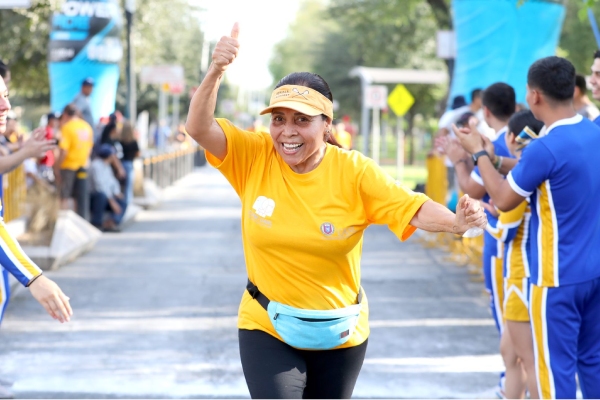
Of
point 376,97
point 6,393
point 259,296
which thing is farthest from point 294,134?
point 376,97

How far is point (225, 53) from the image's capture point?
3773 millimetres

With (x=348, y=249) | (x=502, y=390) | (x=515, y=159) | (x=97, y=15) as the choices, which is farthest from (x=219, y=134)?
(x=97, y=15)

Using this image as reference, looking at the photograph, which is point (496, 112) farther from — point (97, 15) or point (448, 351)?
point (97, 15)

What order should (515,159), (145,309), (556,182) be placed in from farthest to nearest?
(145,309), (515,159), (556,182)

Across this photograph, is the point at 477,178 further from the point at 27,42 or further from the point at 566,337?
the point at 27,42

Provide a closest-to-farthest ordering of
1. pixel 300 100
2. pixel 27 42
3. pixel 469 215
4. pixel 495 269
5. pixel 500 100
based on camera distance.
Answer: pixel 469 215 → pixel 300 100 → pixel 495 269 → pixel 500 100 → pixel 27 42

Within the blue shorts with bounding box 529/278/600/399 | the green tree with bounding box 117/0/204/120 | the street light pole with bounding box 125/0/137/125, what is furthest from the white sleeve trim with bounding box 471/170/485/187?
the green tree with bounding box 117/0/204/120

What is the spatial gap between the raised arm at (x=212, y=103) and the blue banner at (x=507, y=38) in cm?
1010

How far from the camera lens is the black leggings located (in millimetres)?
3924

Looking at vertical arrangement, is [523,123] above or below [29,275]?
above

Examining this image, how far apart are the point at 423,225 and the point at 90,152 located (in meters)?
12.7

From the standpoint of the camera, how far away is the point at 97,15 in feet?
60.6

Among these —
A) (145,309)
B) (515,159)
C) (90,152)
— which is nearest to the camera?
(515,159)

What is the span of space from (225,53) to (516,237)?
102 inches
